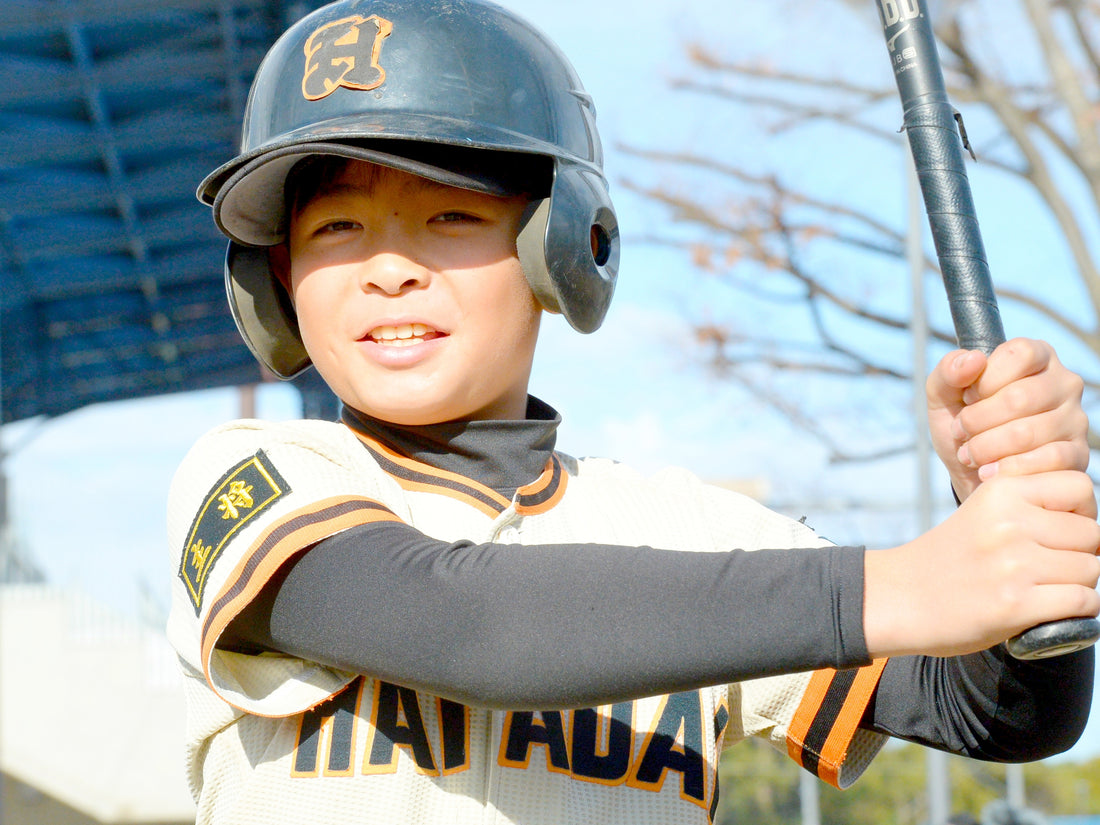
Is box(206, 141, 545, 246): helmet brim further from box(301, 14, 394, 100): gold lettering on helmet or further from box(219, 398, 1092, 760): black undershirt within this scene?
box(219, 398, 1092, 760): black undershirt

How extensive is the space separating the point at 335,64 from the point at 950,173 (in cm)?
93

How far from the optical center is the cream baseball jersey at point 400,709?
1.62 metres

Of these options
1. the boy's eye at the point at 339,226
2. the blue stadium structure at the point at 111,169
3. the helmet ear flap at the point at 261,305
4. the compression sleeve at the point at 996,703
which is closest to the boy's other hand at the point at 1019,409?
the compression sleeve at the point at 996,703

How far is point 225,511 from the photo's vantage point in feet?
5.40

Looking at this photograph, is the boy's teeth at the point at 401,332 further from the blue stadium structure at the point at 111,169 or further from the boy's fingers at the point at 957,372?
the blue stadium structure at the point at 111,169

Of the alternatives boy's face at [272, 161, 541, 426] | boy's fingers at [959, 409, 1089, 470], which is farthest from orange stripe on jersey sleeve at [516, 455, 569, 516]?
boy's fingers at [959, 409, 1089, 470]

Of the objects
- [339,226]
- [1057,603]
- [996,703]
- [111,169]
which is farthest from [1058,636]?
[111,169]

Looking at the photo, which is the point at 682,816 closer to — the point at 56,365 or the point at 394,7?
the point at 394,7

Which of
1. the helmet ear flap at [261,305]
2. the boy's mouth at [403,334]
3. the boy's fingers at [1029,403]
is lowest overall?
the boy's fingers at [1029,403]

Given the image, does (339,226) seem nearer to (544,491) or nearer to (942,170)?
(544,491)

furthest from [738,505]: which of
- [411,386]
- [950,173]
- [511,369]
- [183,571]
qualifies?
[183,571]

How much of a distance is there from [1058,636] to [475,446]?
3.20ft

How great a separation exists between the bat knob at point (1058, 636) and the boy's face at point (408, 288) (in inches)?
36.1

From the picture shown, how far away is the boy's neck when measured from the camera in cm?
199
